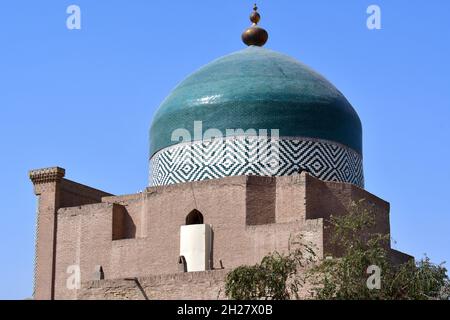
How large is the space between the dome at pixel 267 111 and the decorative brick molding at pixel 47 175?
1606 millimetres

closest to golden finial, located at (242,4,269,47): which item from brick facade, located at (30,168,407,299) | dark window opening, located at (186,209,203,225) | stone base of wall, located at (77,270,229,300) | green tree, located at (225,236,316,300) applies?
brick facade, located at (30,168,407,299)

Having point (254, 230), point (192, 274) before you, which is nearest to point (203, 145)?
point (254, 230)

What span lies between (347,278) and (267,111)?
16.9 feet

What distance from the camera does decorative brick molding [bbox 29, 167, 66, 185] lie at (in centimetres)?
1784

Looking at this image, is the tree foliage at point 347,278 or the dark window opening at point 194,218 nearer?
the tree foliage at point 347,278

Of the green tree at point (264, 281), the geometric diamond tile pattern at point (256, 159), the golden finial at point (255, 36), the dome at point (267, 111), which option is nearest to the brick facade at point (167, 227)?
the geometric diamond tile pattern at point (256, 159)

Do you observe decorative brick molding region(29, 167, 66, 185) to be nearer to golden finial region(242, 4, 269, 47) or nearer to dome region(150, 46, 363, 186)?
dome region(150, 46, 363, 186)

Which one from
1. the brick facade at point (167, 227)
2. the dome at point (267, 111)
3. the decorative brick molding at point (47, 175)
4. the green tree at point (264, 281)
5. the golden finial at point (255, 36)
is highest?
the golden finial at point (255, 36)

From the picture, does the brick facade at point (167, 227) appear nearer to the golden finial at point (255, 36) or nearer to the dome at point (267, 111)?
the dome at point (267, 111)

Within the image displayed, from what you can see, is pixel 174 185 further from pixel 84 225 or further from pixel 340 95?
pixel 340 95

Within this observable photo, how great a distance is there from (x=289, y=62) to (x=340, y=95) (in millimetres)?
1057

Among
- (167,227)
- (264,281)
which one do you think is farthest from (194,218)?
(264,281)

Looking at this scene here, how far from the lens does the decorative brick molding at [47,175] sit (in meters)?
17.8

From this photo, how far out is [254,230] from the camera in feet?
52.5
